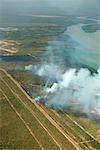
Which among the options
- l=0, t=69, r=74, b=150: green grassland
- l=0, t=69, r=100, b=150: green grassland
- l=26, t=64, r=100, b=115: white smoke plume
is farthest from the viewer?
l=26, t=64, r=100, b=115: white smoke plume

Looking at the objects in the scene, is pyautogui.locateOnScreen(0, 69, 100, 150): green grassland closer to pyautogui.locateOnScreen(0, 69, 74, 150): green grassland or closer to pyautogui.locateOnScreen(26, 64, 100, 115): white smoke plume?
pyautogui.locateOnScreen(0, 69, 74, 150): green grassland

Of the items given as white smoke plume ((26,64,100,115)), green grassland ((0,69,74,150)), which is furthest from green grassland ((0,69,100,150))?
white smoke plume ((26,64,100,115))

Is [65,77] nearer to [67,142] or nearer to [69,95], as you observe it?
[69,95]

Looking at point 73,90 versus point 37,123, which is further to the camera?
point 73,90

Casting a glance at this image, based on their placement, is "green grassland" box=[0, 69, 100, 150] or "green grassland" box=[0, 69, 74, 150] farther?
"green grassland" box=[0, 69, 100, 150]

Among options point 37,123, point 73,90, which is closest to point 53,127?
point 37,123

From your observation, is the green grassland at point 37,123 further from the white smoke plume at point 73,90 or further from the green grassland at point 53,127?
the white smoke plume at point 73,90

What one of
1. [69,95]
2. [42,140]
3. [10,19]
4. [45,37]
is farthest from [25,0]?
[42,140]

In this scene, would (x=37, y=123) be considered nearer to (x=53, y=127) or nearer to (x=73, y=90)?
(x=53, y=127)

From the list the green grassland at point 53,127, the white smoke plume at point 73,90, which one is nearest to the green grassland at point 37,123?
the green grassland at point 53,127
